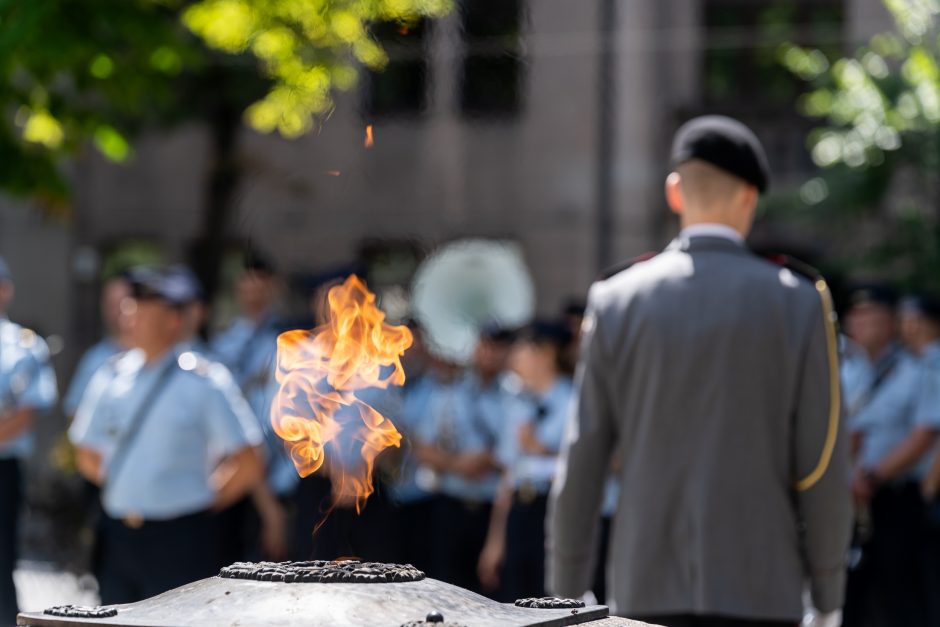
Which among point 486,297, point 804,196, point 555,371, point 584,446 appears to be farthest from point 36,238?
point 584,446

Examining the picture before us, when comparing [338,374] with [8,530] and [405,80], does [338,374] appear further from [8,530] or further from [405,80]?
[405,80]

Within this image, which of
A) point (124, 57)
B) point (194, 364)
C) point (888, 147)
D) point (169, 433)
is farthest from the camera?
point (888, 147)

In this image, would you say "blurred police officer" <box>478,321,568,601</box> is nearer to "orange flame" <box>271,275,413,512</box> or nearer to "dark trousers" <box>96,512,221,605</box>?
"dark trousers" <box>96,512,221,605</box>

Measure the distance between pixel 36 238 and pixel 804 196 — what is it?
13.9 m

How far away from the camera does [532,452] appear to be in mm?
9953

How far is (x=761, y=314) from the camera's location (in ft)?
16.1

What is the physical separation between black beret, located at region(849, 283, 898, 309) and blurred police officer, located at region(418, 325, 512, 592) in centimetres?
230

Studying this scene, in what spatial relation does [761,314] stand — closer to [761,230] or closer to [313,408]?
[313,408]

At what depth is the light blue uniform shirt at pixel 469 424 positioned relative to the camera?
11266mm

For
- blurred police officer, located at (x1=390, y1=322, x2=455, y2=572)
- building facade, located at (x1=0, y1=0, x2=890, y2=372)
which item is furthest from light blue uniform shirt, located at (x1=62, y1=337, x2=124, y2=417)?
building facade, located at (x1=0, y1=0, x2=890, y2=372)

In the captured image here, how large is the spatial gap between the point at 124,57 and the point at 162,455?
4035 millimetres

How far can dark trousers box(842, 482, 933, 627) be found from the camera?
383 inches

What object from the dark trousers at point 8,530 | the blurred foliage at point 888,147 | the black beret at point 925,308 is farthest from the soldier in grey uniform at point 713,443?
the blurred foliage at point 888,147

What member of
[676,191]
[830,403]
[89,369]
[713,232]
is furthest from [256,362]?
[830,403]
